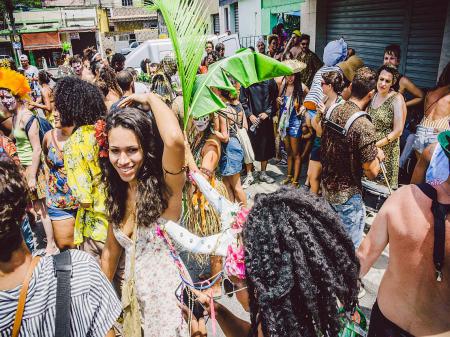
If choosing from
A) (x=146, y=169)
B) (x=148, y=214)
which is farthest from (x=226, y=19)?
(x=148, y=214)

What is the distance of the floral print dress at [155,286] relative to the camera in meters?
1.96

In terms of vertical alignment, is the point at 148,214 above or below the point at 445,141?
below

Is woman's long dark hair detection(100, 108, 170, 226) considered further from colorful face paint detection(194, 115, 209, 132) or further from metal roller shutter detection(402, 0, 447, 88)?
metal roller shutter detection(402, 0, 447, 88)

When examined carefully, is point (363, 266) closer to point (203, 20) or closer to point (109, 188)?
point (109, 188)

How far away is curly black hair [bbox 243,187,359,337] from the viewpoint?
1.25 metres

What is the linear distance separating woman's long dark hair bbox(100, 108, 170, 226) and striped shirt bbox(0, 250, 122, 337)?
587 millimetres

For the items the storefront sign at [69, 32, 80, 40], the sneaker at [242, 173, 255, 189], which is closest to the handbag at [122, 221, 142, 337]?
the sneaker at [242, 173, 255, 189]

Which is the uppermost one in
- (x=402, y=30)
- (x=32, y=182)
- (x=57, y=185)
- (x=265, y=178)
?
(x=402, y=30)

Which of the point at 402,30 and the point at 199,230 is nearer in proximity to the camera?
the point at 199,230

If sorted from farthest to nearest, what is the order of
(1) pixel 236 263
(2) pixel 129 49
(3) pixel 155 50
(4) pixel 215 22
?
(4) pixel 215 22 < (2) pixel 129 49 < (3) pixel 155 50 < (1) pixel 236 263

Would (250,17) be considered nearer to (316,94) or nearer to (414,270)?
(316,94)

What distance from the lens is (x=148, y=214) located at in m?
1.93

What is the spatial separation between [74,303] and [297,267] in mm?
826

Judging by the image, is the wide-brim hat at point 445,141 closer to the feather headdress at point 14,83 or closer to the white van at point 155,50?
the feather headdress at point 14,83
